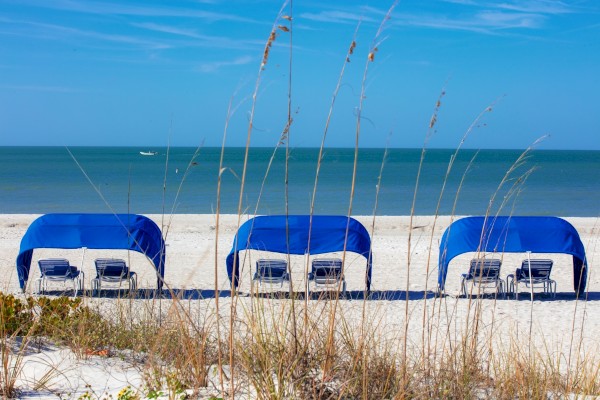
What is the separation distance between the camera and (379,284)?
1372 centimetres

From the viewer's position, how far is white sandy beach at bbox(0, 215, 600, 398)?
4.07 m

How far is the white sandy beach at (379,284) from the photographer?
13.4 feet

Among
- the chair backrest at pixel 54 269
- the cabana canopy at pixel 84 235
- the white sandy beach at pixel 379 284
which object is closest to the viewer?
the white sandy beach at pixel 379 284

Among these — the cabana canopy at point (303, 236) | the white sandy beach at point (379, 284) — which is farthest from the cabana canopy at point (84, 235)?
the cabana canopy at point (303, 236)

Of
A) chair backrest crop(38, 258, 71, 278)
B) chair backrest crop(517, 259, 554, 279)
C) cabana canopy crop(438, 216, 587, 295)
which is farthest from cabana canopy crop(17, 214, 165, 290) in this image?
chair backrest crop(517, 259, 554, 279)

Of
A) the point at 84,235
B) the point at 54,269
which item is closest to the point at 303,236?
the point at 84,235

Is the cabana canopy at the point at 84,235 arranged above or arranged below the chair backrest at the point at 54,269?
above

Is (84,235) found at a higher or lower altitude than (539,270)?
higher

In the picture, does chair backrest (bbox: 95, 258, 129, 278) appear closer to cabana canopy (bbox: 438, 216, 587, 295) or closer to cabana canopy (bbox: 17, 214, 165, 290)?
cabana canopy (bbox: 17, 214, 165, 290)

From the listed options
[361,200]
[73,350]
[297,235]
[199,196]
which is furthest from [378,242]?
[199,196]

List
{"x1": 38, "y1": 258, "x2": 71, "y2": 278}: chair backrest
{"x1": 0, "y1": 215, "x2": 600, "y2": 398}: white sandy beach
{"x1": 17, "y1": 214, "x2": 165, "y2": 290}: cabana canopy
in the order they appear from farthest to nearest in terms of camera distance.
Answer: {"x1": 38, "y1": 258, "x2": 71, "y2": 278}: chair backrest, {"x1": 17, "y1": 214, "x2": 165, "y2": 290}: cabana canopy, {"x1": 0, "y1": 215, "x2": 600, "y2": 398}: white sandy beach

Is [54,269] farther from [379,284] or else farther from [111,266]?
[379,284]

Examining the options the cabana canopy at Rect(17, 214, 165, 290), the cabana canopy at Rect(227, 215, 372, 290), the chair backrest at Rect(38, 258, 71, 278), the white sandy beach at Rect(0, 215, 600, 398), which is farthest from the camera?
the chair backrest at Rect(38, 258, 71, 278)

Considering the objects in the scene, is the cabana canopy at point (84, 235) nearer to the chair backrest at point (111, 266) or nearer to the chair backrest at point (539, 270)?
the chair backrest at point (111, 266)
